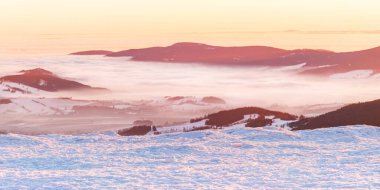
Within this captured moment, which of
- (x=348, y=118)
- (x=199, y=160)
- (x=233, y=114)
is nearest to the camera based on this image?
(x=199, y=160)

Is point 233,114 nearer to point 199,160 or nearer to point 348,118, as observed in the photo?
point 348,118

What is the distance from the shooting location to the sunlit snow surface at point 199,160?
65.2ft

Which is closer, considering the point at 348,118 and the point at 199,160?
the point at 199,160

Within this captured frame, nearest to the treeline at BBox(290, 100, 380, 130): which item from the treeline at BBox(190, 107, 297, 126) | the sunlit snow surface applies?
the sunlit snow surface

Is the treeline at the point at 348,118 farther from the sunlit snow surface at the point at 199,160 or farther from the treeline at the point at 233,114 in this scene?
the treeline at the point at 233,114

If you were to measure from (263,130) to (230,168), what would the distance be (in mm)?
9475

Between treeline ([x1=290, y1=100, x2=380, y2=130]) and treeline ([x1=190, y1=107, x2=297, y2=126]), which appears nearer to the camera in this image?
treeline ([x1=290, y1=100, x2=380, y2=130])

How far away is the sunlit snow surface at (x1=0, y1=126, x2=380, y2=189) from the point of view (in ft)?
65.2

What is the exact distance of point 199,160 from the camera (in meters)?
24.8

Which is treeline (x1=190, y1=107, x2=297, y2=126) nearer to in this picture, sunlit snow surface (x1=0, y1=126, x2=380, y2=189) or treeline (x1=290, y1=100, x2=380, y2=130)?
treeline (x1=290, y1=100, x2=380, y2=130)

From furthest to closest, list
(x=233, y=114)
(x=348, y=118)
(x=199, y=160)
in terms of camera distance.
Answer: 1. (x=233, y=114)
2. (x=348, y=118)
3. (x=199, y=160)

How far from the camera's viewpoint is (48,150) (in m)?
26.9

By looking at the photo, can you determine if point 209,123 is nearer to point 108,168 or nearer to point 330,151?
point 330,151

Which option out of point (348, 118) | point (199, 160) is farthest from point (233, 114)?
point (199, 160)
